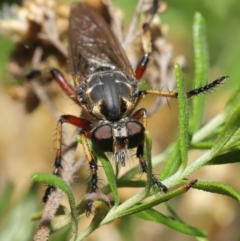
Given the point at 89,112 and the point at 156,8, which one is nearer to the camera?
the point at 89,112

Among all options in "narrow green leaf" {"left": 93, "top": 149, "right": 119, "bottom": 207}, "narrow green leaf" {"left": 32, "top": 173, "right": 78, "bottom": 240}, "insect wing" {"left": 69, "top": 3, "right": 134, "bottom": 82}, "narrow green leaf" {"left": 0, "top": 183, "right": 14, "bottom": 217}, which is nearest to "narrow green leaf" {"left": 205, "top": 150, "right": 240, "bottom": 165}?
"narrow green leaf" {"left": 93, "top": 149, "right": 119, "bottom": 207}

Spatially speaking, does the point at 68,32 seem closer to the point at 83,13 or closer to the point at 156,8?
the point at 83,13

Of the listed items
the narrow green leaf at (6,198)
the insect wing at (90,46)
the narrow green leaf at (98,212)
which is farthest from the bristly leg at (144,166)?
the narrow green leaf at (6,198)

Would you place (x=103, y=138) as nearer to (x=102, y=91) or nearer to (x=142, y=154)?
(x=142, y=154)

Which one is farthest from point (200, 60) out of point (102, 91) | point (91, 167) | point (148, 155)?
point (148, 155)

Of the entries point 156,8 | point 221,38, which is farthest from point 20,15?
point 221,38

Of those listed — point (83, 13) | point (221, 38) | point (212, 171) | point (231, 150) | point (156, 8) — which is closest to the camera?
point (231, 150)
